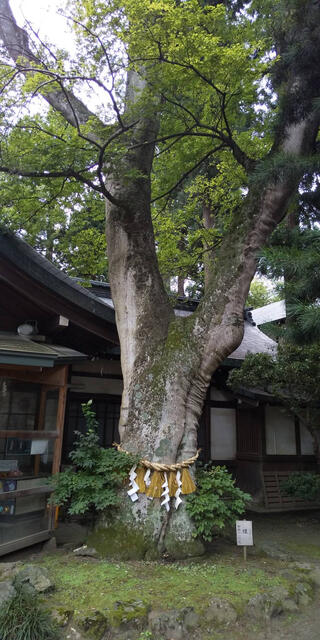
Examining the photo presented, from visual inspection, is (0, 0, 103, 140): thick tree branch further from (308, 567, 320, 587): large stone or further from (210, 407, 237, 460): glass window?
(308, 567, 320, 587): large stone

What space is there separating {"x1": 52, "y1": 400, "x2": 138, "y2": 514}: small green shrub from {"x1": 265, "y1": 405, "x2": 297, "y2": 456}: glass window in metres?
5.92

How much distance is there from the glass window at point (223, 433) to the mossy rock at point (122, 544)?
4.91m

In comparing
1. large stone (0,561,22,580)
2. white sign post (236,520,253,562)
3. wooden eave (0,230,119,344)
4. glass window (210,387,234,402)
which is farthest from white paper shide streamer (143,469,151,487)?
glass window (210,387,234,402)

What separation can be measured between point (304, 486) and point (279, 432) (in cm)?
195

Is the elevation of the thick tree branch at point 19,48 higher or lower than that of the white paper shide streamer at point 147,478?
higher

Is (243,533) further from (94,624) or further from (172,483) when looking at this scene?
(94,624)

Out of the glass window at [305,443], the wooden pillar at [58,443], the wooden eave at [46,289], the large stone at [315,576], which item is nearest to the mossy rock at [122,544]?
the wooden pillar at [58,443]

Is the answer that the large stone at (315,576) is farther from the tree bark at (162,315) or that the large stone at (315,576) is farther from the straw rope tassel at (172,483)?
the straw rope tassel at (172,483)

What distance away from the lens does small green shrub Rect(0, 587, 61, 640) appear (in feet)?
9.84

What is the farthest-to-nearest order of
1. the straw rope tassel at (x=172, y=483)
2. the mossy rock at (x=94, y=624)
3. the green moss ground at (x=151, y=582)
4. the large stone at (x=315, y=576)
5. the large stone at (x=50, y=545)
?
the large stone at (x=50, y=545), the straw rope tassel at (x=172, y=483), the large stone at (x=315, y=576), the green moss ground at (x=151, y=582), the mossy rock at (x=94, y=624)

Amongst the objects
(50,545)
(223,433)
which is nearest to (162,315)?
(50,545)

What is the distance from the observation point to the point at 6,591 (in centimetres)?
329

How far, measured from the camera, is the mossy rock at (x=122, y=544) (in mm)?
4605

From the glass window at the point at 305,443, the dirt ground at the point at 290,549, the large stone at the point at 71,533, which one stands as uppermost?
the glass window at the point at 305,443
